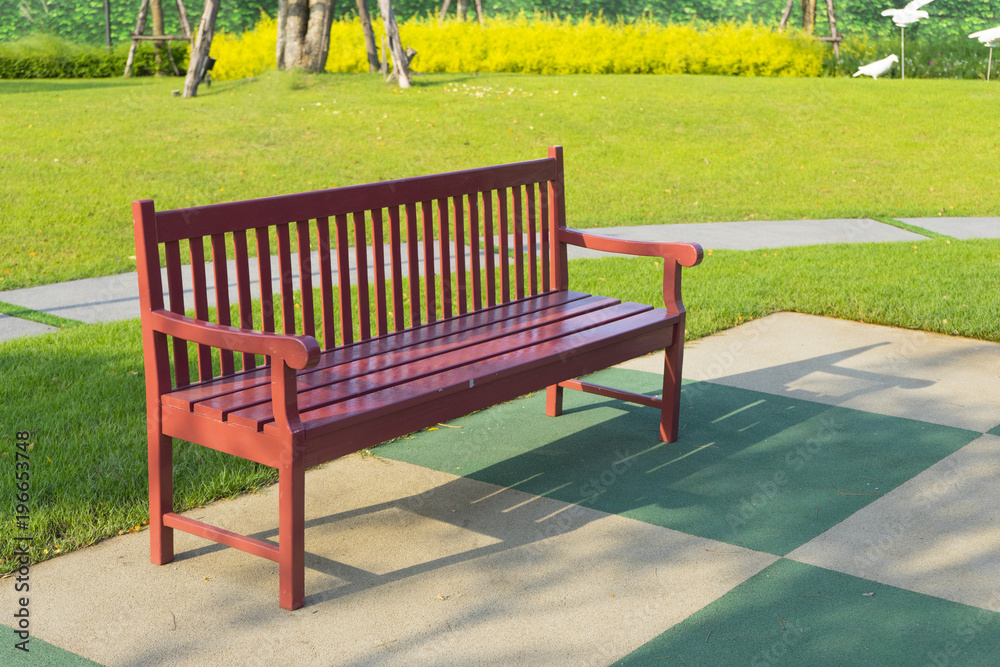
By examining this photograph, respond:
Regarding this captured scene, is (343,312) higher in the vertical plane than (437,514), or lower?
higher

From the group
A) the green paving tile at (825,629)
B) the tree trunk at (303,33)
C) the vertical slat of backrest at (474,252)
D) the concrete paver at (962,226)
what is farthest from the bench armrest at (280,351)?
the tree trunk at (303,33)

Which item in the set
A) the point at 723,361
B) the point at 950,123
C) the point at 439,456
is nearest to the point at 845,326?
the point at 723,361

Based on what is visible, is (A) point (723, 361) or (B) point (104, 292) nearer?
(A) point (723, 361)

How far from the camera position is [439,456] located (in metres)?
4.43

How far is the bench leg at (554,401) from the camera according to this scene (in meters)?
4.92

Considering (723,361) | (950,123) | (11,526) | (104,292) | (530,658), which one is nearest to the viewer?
(530,658)

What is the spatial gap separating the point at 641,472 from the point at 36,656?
235 cm

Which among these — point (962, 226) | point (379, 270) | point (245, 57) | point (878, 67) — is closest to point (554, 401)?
point (379, 270)

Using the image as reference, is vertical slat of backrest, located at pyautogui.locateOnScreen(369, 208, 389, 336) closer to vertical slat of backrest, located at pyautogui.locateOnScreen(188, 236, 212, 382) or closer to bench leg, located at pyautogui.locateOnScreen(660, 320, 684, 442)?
vertical slat of backrest, located at pyautogui.locateOnScreen(188, 236, 212, 382)

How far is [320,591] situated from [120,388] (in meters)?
2.22

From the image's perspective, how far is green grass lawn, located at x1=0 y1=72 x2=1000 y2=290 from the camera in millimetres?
10258

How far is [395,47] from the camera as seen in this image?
16312 mm

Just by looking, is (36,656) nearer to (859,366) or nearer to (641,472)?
(641,472)

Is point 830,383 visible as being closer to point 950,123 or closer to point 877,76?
point 950,123
